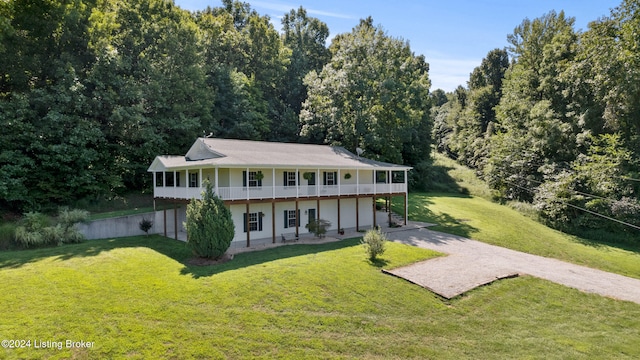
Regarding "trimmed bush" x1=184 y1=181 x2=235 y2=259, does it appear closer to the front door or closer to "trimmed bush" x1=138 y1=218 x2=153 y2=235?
"trimmed bush" x1=138 y1=218 x2=153 y2=235

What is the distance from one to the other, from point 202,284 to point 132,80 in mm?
20401

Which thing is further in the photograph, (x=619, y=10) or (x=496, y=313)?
(x=619, y=10)

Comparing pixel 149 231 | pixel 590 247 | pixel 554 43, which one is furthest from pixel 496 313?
pixel 554 43

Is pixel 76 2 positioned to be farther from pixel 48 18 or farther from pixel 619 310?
pixel 619 310

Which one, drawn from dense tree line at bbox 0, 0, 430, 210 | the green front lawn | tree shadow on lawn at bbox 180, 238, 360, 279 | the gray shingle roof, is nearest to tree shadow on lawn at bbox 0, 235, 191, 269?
tree shadow on lawn at bbox 180, 238, 360, 279

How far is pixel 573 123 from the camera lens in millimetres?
28266

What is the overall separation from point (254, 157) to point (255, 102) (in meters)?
18.5

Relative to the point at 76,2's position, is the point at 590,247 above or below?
below

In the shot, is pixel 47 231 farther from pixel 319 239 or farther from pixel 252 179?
pixel 319 239

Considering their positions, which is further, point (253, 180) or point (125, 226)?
point (125, 226)

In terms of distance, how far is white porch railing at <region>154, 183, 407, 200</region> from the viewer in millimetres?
16156

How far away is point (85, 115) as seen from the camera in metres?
23.2

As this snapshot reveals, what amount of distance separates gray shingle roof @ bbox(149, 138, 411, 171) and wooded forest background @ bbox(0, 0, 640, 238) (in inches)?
240

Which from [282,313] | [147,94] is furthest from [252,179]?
[147,94]
